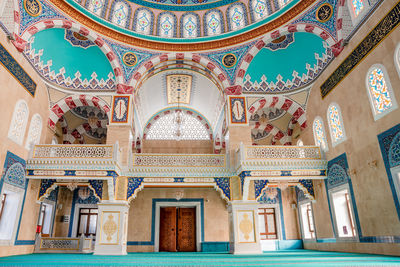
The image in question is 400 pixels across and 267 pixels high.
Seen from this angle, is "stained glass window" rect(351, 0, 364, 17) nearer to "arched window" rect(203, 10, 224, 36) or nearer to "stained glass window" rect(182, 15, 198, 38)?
"arched window" rect(203, 10, 224, 36)

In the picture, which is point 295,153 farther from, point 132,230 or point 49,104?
point 49,104

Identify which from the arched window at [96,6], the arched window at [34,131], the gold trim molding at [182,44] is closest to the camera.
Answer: the arched window at [34,131]

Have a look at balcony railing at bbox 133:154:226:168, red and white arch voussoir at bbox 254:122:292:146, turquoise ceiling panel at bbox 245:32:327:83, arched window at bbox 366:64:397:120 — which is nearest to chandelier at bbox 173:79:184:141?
balcony railing at bbox 133:154:226:168

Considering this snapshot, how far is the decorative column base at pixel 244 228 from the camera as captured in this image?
739 centimetres

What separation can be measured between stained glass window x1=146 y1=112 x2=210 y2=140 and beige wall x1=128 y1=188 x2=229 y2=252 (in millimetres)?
2871

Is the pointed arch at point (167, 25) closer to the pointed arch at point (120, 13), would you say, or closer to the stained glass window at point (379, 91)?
the pointed arch at point (120, 13)

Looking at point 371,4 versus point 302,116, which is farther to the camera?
point 302,116

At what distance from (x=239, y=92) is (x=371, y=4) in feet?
13.8

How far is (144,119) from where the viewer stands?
482 inches

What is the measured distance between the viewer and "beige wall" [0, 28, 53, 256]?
622 cm

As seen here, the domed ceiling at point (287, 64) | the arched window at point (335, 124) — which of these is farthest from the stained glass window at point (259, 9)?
the arched window at point (335, 124)

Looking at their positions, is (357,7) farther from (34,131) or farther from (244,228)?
(34,131)

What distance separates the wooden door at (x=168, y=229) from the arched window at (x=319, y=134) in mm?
5798

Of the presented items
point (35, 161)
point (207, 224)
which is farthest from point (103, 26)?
point (207, 224)
